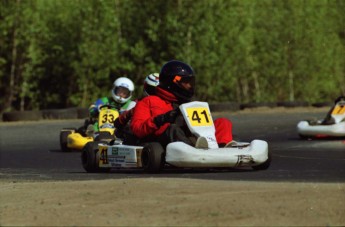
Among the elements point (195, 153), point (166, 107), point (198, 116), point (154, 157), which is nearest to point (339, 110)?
point (166, 107)

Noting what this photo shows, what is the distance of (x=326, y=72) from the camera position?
42094 millimetres

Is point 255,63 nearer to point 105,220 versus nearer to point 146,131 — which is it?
point 146,131

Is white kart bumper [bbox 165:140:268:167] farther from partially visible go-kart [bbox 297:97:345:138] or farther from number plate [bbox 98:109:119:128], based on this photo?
partially visible go-kart [bbox 297:97:345:138]

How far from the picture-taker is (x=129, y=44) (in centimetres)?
3634

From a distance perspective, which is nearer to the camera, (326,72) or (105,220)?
(105,220)

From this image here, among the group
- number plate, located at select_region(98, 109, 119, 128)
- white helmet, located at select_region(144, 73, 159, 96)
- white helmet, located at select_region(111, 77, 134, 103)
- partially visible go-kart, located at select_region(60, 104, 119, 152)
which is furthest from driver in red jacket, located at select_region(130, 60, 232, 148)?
white helmet, located at select_region(111, 77, 134, 103)

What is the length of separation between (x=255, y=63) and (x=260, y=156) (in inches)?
1085

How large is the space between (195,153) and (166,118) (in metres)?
0.67

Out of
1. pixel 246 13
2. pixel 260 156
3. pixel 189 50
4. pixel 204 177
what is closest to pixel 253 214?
pixel 204 177

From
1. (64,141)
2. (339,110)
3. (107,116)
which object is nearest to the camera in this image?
(107,116)

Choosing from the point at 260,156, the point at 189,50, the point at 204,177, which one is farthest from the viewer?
the point at 189,50

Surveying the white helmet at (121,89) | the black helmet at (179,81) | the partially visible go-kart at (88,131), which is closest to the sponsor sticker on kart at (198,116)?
the black helmet at (179,81)

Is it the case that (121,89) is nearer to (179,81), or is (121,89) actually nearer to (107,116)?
(107,116)

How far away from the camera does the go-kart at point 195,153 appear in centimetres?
1078
